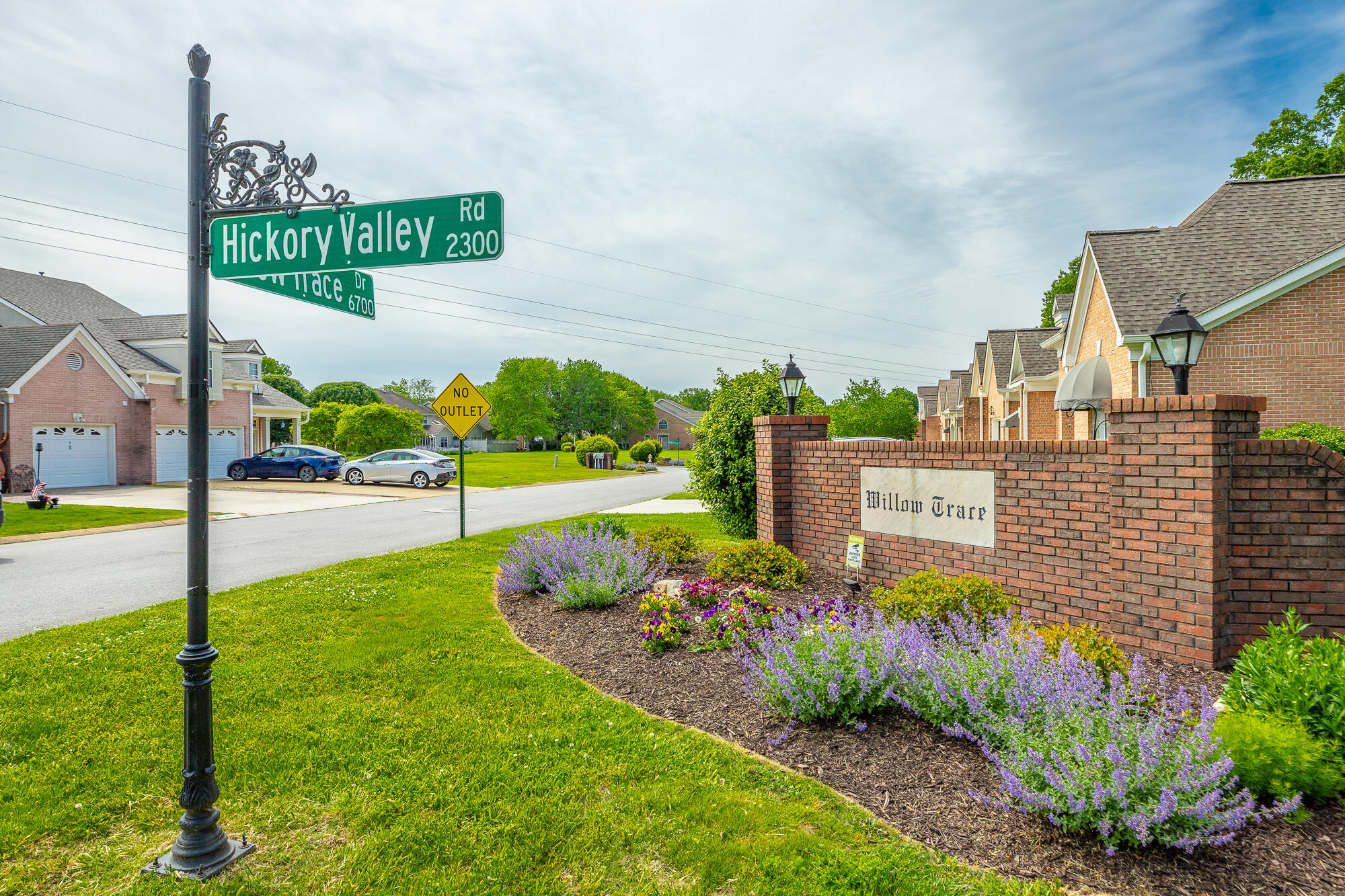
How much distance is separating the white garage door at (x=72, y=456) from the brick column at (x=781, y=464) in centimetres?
2597

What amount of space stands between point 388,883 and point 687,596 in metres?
4.06

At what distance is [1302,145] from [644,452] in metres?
39.1

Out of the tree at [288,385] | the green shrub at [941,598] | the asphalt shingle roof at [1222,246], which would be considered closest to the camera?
the green shrub at [941,598]

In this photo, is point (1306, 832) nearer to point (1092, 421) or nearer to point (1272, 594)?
point (1272, 594)

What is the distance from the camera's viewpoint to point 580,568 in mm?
7660

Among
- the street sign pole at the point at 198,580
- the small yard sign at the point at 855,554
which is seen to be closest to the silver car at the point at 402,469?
the small yard sign at the point at 855,554

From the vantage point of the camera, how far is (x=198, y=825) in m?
2.97

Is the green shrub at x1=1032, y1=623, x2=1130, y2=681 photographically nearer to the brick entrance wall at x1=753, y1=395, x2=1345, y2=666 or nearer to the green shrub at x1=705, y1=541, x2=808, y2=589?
the brick entrance wall at x1=753, y1=395, x2=1345, y2=666

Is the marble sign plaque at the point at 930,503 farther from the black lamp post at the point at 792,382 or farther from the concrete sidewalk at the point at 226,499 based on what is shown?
the concrete sidewalk at the point at 226,499

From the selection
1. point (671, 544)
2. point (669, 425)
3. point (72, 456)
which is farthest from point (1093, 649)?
point (669, 425)

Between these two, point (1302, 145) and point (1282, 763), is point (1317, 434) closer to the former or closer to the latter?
point (1282, 763)

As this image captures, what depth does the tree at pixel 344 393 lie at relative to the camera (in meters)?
85.1

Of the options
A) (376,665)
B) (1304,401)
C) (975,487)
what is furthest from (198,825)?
(1304,401)

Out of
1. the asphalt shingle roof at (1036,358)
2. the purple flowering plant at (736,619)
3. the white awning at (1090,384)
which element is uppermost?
the asphalt shingle roof at (1036,358)
